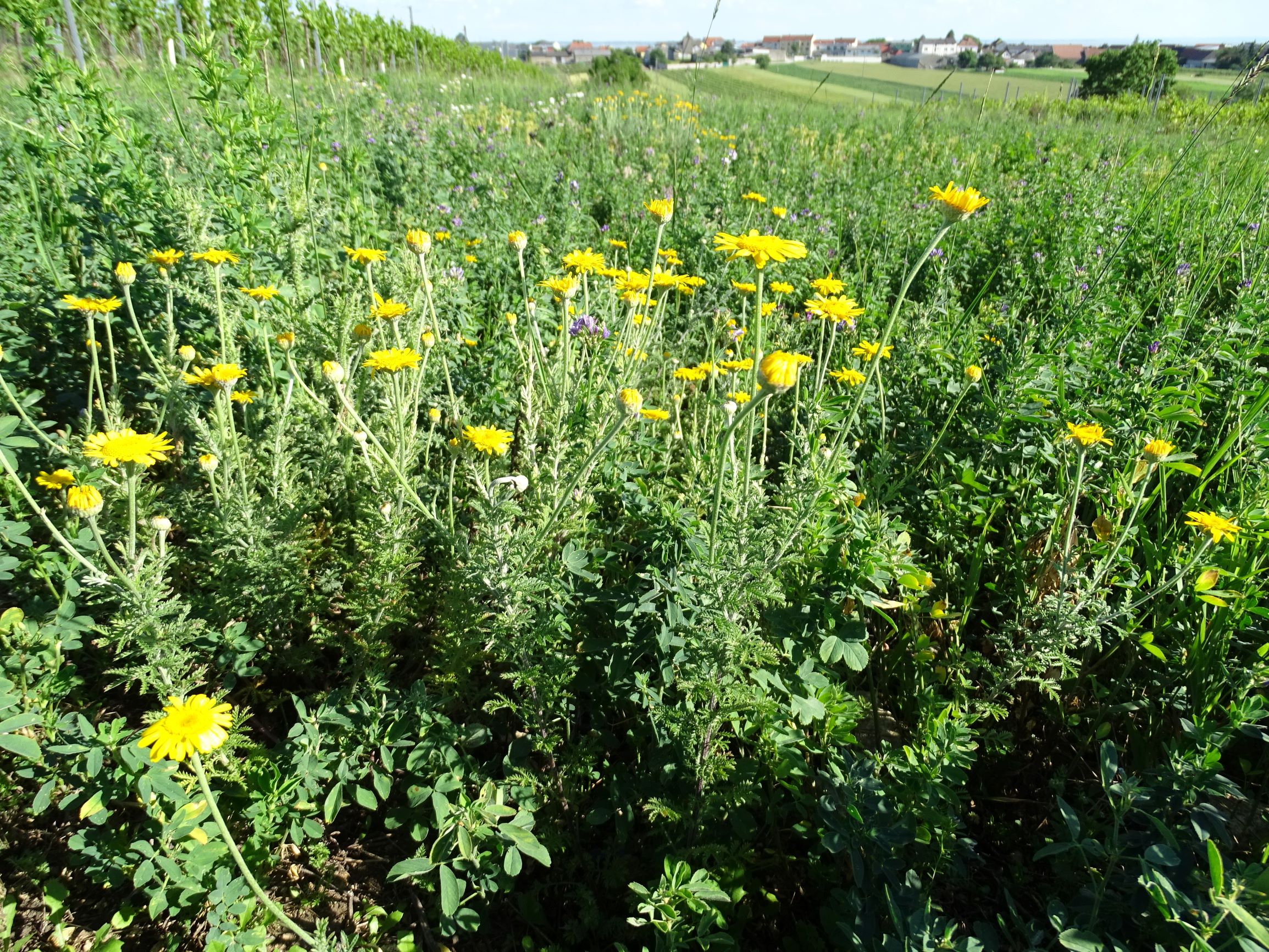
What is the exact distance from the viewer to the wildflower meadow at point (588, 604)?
1366 millimetres

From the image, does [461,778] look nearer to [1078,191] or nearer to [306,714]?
[306,714]

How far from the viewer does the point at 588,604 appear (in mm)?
1756

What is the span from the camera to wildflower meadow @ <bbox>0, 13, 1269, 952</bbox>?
1.37 meters

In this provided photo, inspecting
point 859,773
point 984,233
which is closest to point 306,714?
point 859,773

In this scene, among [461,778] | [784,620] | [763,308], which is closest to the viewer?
[461,778]

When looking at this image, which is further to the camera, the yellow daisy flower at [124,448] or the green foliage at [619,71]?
the green foliage at [619,71]

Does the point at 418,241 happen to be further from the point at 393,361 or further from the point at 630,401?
the point at 630,401

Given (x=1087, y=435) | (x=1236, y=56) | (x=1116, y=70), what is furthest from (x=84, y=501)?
(x=1116, y=70)

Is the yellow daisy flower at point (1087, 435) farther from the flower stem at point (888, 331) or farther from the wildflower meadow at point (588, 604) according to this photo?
the flower stem at point (888, 331)

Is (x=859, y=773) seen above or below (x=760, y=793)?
above

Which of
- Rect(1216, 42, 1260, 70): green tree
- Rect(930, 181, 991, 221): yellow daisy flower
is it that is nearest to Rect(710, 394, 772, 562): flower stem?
Rect(930, 181, 991, 221): yellow daisy flower

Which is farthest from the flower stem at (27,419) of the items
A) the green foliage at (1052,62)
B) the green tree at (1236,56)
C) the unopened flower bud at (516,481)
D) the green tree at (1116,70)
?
the green foliage at (1052,62)

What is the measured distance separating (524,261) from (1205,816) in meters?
3.48

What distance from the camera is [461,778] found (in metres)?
1.52
